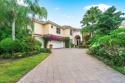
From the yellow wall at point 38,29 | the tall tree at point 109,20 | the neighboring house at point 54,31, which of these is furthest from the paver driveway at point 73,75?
the yellow wall at point 38,29

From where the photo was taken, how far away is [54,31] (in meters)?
36.1

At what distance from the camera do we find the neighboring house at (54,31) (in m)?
31.8

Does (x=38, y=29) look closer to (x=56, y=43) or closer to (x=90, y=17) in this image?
(x=56, y=43)

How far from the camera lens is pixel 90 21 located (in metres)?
35.0

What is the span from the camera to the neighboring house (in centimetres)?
3180

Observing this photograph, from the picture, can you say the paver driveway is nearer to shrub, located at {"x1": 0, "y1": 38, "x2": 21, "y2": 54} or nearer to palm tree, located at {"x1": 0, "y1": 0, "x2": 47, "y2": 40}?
shrub, located at {"x1": 0, "y1": 38, "x2": 21, "y2": 54}

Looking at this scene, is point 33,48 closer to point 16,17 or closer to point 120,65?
point 16,17

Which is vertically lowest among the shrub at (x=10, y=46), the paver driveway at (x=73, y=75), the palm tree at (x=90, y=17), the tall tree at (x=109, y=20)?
the paver driveway at (x=73, y=75)

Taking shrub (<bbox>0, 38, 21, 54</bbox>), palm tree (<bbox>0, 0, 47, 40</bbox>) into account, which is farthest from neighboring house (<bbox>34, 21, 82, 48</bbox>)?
shrub (<bbox>0, 38, 21, 54</bbox>)

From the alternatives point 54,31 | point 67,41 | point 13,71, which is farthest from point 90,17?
point 13,71

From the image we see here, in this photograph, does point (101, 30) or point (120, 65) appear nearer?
point (120, 65)

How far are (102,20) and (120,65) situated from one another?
8117mm

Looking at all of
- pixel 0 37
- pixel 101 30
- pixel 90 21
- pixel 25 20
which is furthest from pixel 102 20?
pixel 90 21

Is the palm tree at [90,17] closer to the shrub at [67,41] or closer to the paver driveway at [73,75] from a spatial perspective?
the shrub at [67,41]
